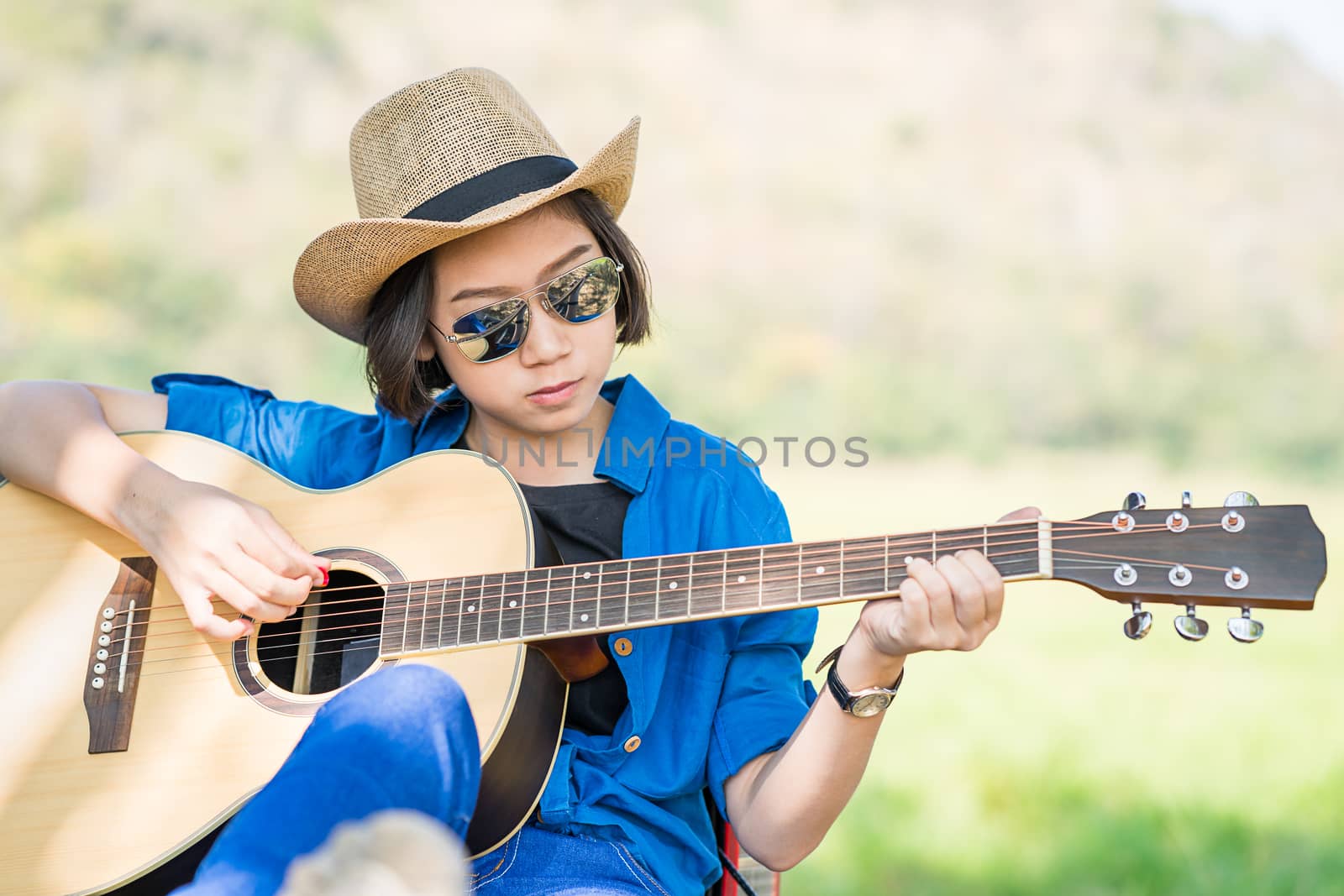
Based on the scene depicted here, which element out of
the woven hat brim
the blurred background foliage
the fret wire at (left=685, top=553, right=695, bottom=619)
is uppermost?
the blurred background foliage

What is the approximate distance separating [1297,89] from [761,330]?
4386mm

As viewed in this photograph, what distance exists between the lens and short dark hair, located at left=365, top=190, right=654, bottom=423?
2152 mm

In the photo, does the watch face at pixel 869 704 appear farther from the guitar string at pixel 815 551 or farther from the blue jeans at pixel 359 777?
the blue jeans at pixel 359 777

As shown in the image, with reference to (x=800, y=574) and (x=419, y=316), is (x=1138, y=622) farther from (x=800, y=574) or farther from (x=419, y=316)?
(x=419, y=316)

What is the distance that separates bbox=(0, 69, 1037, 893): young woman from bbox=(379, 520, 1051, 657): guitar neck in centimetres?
5

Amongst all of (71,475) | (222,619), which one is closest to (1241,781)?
(222,619)

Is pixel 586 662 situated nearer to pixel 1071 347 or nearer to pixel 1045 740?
pixel 1045 740

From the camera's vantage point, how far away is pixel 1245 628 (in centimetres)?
143

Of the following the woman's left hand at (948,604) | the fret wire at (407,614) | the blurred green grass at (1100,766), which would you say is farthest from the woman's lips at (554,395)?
the blurred green grass at (1100,766)

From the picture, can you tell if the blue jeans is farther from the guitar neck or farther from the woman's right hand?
the woman's right hand

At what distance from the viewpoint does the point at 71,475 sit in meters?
2.06

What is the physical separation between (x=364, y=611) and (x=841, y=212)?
7.43 m

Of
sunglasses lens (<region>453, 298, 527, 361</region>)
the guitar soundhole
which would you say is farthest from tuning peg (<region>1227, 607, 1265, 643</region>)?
the guitar soundhole

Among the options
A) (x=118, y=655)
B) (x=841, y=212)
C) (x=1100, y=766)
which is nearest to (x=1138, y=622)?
(x=118, y=655)
